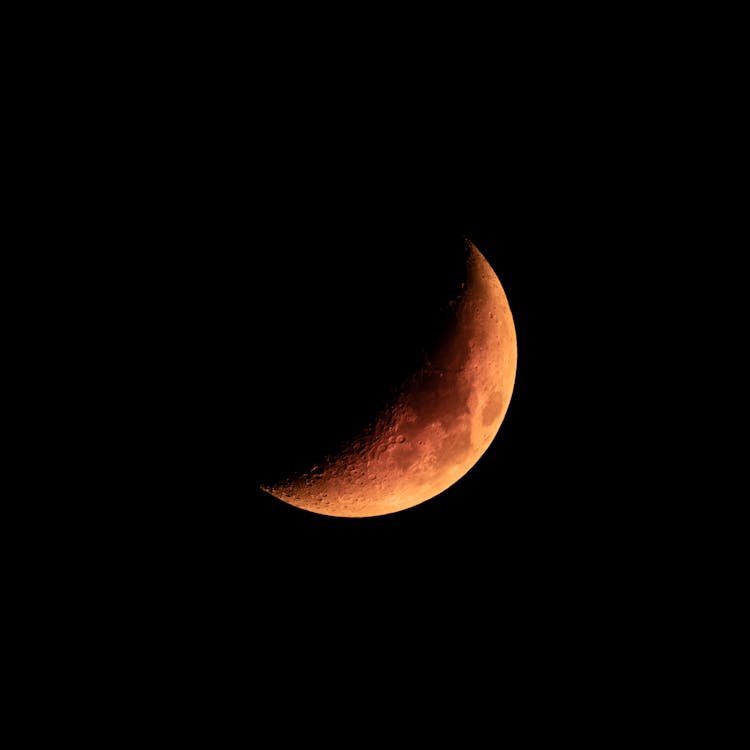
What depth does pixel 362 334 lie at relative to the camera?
2.04 meters

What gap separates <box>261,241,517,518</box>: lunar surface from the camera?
→ 7.41ft

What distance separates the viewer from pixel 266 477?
244 centimetres

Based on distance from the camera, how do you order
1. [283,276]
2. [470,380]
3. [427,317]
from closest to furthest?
[283,276], [427,317], [470,380]

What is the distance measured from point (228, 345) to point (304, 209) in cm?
66

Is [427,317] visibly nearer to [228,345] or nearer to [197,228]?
[228,345]

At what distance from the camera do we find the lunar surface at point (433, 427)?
226 centimetres

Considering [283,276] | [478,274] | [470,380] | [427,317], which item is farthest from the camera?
[478,274]

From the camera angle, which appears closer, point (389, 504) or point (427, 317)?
point (427, 317)

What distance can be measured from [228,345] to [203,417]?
397mm

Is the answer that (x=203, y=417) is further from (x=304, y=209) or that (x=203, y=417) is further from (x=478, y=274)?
(x=478, y=274)

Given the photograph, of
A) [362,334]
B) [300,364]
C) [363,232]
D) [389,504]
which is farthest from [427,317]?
[389,504]

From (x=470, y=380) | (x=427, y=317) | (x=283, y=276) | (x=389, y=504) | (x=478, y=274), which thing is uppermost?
(x=478, y=274)

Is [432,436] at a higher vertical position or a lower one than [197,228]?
lower

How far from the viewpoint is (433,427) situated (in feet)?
7.54
